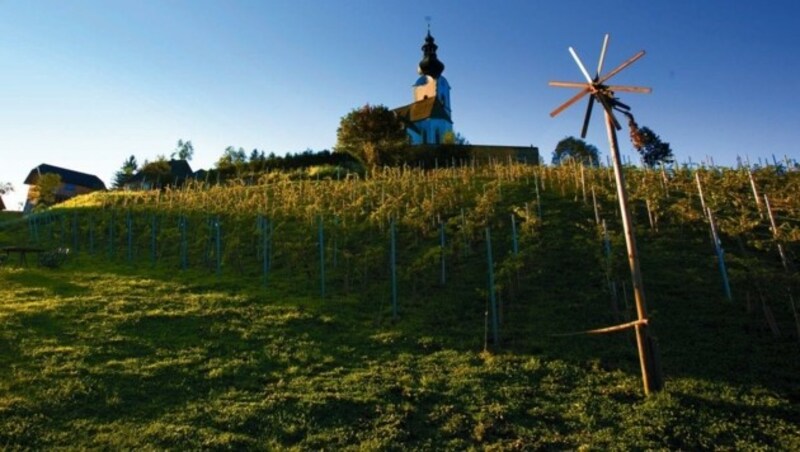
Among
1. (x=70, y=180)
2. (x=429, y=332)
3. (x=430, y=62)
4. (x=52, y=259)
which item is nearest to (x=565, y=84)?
(x=429, y=332)

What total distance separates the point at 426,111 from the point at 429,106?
817 mm

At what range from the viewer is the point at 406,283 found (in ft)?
56.3

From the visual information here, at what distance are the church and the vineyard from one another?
34.5 meters

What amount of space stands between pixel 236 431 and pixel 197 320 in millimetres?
6760

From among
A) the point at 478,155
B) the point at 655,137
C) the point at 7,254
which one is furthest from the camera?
the point at 655,137

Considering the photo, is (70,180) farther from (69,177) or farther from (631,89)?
(631,89)

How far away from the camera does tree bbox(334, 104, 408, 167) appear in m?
42.2

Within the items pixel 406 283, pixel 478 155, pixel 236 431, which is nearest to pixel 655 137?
pixel 478 155

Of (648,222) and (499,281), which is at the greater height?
(648,222)

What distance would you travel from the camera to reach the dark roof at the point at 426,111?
6041 centimetres

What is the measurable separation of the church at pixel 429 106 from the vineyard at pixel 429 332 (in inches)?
1357

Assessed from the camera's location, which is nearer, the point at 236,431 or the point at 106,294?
the point at 236,431

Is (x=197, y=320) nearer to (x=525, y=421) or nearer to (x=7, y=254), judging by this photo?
(x=525, y=421)

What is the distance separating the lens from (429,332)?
13.5 meters
